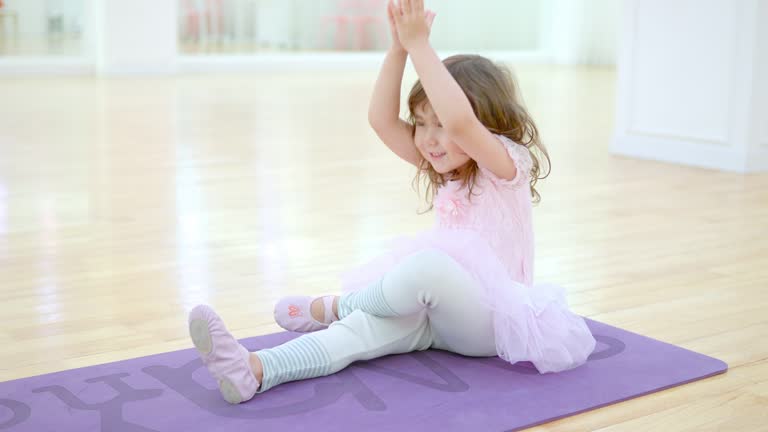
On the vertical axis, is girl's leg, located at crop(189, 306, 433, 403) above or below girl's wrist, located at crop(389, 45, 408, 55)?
below

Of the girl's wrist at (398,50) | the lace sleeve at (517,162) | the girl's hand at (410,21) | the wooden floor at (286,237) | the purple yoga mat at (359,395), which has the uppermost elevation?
the girl's hand at (410,21)

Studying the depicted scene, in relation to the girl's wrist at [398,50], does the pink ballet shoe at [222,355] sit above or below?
below

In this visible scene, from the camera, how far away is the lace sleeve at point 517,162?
1.67 m

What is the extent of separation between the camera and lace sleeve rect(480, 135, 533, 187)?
5.48 ft

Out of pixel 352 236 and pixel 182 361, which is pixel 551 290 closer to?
pixel 182 361

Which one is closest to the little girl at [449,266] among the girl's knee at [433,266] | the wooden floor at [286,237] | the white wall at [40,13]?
the girl's knee at [433,266]

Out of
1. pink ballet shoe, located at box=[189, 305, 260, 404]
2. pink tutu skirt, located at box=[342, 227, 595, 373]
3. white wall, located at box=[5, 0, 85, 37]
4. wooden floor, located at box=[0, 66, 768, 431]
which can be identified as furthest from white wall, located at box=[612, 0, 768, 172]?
white wall, located at box=[5, 0, 85, 37]

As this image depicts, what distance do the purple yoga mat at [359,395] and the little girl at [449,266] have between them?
4 cm

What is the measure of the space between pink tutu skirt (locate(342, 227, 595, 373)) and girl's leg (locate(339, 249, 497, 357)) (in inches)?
1.0

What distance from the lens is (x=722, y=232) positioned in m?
2.88

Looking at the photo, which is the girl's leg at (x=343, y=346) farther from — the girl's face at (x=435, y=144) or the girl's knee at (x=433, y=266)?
the girl's face at (x=435, y=144)

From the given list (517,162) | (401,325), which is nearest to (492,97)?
(517,162)

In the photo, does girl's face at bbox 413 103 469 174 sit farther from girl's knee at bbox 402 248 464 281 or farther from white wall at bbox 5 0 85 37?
white wall at bbox 5 0 85 37

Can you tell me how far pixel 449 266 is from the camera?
62.8 inches
